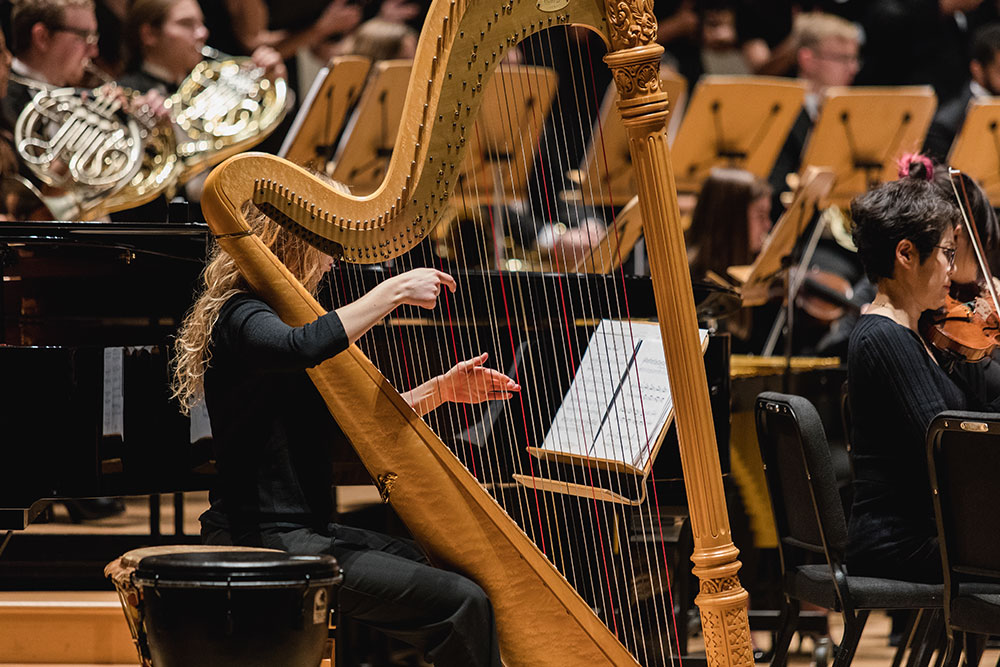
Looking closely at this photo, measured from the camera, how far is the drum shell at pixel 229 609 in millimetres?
2055

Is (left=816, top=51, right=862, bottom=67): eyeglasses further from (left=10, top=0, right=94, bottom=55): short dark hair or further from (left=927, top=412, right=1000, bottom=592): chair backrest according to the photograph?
(left=927, top=412, right=1000, bottom=592): chair backrest

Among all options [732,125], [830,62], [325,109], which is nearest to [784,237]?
[732,125]

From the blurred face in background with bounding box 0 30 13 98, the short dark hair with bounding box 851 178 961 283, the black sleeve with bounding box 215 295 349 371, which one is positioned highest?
the blurred face in background with bounding box 0 30 13 98

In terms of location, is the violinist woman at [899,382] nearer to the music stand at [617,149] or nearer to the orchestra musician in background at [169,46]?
the music stand at [617,149]

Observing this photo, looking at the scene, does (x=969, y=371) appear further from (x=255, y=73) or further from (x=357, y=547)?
(x=255, y=73)

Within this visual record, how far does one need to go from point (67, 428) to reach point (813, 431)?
1717 mm

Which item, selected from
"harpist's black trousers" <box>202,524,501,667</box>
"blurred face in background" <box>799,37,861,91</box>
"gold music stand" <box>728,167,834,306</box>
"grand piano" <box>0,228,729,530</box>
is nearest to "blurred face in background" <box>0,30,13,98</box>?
"grand piano" <box>0,228,729,530</box>

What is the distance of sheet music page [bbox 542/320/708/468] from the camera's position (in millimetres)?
2588

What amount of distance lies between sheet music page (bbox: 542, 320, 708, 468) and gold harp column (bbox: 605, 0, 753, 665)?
0.40 m

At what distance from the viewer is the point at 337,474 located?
315 cm

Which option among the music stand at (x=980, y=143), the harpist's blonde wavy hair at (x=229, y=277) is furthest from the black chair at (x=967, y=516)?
the music stand at (x=980, y=143)

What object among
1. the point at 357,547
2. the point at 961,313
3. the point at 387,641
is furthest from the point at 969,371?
the point at 387,641

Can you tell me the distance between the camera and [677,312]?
2.06 metres

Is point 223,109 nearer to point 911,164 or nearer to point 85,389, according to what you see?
point 85,389
